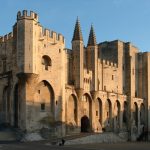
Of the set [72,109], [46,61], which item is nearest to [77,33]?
[46,61]

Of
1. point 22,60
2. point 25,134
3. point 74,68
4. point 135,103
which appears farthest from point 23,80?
point 135,103

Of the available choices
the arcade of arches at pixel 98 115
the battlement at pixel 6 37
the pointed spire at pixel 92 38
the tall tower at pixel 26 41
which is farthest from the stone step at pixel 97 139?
the battlement at pixel 6 37

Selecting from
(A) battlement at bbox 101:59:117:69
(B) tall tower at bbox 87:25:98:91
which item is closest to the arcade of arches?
(B) tall tower at bbox 87:25:98:91

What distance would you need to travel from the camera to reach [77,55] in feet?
182

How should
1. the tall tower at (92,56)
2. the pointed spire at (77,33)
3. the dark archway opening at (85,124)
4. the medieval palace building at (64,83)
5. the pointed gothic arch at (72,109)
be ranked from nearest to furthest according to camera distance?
1. the medieval palace building at (64,83)
2. the pointed gothic arch at (72,109)
3. the pointed spire at (77,33)
4. the dark archway opening at (85,124)
5. the tall tower at (92,56)

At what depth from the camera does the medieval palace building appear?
46500 mm

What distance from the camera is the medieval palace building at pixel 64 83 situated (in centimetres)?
4650

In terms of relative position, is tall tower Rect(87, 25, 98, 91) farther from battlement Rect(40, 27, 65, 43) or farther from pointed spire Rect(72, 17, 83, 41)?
battlement Rect(40, 27, 65, 43)

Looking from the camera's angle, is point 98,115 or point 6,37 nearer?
point 6,37

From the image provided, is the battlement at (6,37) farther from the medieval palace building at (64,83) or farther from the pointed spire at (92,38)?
the pointed spire at (92,38)

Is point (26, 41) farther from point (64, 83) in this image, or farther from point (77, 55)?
point (77, 55)

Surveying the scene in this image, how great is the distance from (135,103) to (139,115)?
2580 millimetres

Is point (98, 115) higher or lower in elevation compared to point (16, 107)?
lower

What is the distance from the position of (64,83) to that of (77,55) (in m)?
6.04
